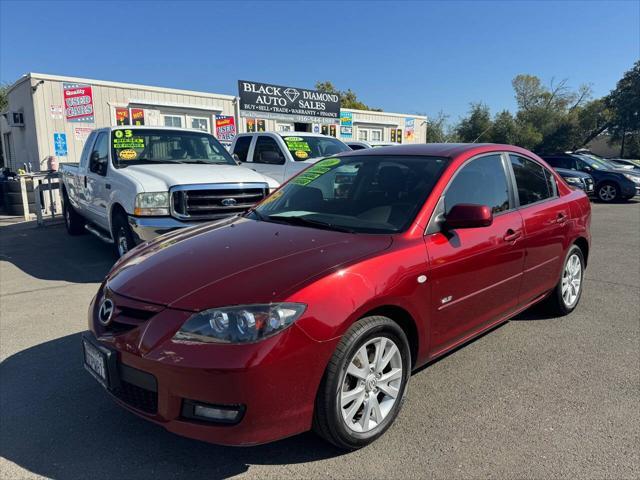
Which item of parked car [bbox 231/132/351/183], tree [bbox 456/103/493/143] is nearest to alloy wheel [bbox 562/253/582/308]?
parked car [bbox 231/132/351/183]

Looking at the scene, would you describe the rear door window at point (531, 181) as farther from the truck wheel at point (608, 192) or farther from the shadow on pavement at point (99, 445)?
the truck wheel at point (608, 192)

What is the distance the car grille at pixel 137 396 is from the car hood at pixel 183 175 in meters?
3.78

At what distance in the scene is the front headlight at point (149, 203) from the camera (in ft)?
19.2

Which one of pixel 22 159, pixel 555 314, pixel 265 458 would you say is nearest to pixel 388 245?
pixel 265 458

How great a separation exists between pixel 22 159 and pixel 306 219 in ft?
58.0

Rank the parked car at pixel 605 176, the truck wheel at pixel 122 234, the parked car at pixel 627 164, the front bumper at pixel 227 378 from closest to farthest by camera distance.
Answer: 1. the front bumper at pixel 227 378
2. the truck wheel at pixel 122 234
3. the parked car at pixel 605 176
4. the parked car at pixel 627 164

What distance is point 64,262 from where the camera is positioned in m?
7.38

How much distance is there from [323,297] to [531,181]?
276 cm

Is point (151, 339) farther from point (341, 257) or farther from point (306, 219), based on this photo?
point (306, 219)

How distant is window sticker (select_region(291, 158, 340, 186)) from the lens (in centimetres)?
401

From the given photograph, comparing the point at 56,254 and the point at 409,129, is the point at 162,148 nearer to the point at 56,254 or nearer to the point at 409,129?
the point at 56,254

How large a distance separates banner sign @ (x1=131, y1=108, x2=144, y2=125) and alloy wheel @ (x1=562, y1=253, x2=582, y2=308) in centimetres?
1488

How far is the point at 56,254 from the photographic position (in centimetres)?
799

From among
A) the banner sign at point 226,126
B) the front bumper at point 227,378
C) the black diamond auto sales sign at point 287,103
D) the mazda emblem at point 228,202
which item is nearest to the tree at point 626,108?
the black diamond auto sales sign at point 287,103
